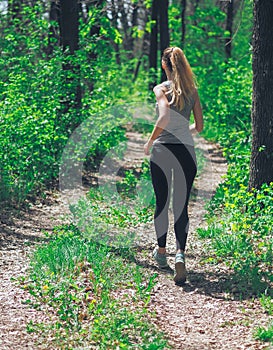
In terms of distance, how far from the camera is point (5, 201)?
884cm

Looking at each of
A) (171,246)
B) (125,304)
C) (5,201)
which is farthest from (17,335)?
(5,201)

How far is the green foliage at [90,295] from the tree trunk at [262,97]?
217 cm

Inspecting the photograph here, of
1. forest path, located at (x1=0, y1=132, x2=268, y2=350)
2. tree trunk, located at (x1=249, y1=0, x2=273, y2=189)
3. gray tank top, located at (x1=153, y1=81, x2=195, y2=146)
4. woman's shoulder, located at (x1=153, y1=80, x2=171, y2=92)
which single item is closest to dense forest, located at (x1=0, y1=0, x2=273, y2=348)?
tree trunk, located at (x1=249, y1=0, x2=273, y2=189)

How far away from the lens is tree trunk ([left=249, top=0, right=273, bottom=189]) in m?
7.62

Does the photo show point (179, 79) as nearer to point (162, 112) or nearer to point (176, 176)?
point (162, 112)

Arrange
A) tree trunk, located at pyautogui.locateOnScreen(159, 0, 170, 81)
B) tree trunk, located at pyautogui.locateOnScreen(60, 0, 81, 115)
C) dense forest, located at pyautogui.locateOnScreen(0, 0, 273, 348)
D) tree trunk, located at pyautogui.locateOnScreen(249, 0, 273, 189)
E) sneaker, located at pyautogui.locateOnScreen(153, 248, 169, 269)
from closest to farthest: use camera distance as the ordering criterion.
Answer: sneaker, located at pyautogui.locateOnScreen(153, 248, 169, 269) < dense forest, located at pyautogui.locateOnScreen(0, 0, 273, 348) < tree trunk, located at pyautogui.locateOnScreen(249, 0, 273, 189) < tree trunk, located at pyautogui.locateOnScreen(60, 0, 81, 115) < tree trunk, located at pyautogui.locateOnScreen(159, 0, 170, 81)

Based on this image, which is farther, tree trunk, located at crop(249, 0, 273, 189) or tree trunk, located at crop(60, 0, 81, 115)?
tree trunk, located at crop(60, 0, 81, 115)

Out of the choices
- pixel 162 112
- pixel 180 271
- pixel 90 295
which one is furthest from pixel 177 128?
pixel 90 295

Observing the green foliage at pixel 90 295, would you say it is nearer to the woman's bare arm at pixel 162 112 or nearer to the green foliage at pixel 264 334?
the green foliage at pixel 264 334

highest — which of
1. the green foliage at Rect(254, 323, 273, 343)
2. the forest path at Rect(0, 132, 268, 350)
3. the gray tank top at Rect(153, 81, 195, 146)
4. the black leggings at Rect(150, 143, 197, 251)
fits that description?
the gray tank top at Rect(153, 81, 195, 146)

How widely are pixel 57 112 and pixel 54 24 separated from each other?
1.96 meters

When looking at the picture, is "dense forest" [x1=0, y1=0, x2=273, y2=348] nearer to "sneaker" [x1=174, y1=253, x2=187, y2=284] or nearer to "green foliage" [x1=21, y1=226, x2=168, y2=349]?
"green foliage" [x1=21, y1=226, x2=168, y2=349]

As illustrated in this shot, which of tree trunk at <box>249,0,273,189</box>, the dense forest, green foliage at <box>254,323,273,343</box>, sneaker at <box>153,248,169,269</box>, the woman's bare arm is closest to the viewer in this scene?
green foliage at <box>254,323,273,343</box>

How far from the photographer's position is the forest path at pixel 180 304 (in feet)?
16.3
